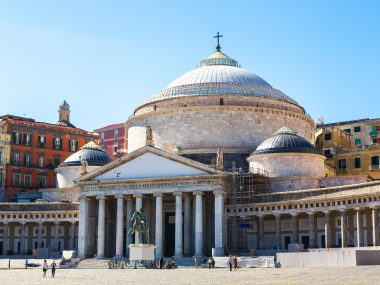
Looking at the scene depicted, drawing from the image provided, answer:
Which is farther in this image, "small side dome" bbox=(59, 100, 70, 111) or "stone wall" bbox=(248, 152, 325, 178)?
"small side dome" bbox=(59, 100, 70, 111)

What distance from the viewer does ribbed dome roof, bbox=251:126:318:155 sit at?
254 feet

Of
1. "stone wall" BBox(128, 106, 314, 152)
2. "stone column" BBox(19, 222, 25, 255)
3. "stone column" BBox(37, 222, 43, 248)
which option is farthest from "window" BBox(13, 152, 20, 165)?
"stone wall" BBox(128, 106, 314, 152)

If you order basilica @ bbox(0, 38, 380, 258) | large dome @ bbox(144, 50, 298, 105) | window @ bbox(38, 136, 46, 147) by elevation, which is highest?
large dome @ bbox(144, 50, 298, 105)

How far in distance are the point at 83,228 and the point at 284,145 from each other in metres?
23.3

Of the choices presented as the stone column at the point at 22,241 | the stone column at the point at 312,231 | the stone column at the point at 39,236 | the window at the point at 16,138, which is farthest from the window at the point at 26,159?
the stone column at the point at 312,231

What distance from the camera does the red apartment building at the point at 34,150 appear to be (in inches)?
3957

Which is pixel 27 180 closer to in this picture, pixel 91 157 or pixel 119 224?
pixel 91 157

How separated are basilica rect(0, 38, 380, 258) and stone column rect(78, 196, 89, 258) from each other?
→ 0.12 metres

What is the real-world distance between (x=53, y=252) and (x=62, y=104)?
41448 millimetres

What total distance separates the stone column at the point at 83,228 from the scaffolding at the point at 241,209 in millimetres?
15377

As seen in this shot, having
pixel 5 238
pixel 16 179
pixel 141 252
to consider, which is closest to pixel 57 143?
pixel 16 179

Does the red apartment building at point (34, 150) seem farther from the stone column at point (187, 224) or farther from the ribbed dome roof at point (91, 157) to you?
the stone column at point (187, 224)

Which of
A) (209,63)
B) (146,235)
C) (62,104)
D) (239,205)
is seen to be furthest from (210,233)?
(62,104)

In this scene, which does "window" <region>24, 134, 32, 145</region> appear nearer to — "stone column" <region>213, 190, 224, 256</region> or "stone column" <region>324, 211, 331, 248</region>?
"stone column" <region>213, 190, 224, 256</region>
